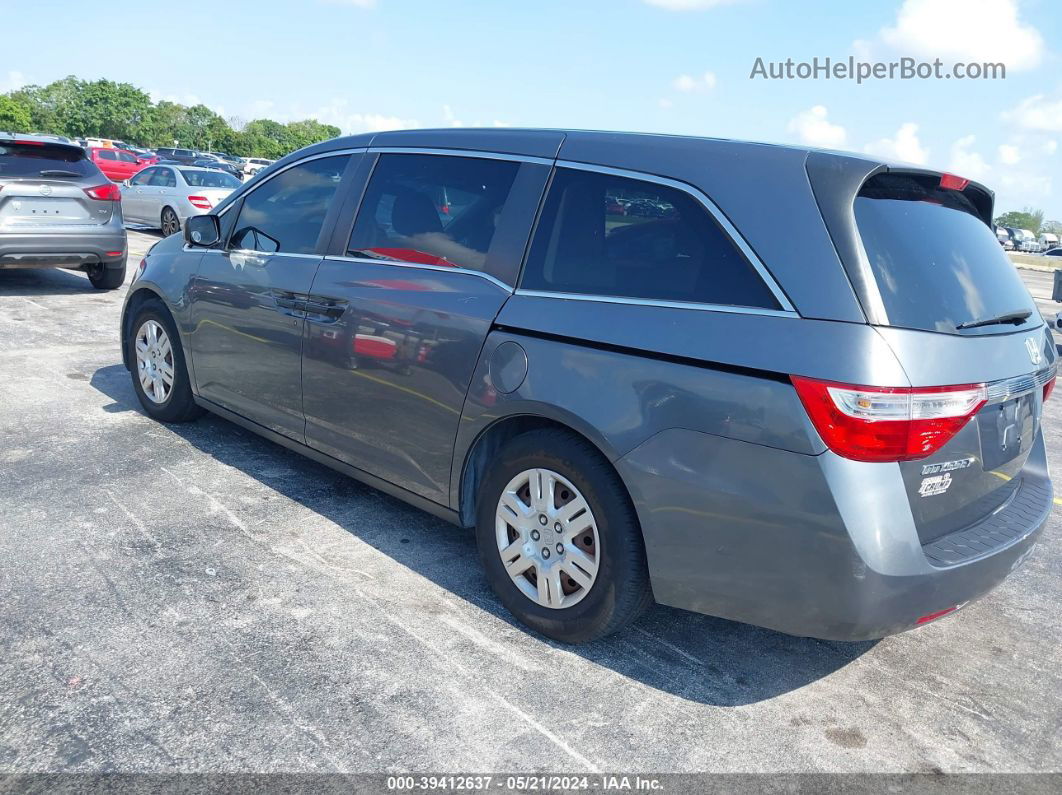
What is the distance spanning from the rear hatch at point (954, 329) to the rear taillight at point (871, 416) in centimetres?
6

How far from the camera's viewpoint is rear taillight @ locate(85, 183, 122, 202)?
9727mm

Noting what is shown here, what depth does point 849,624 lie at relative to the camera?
271 cm

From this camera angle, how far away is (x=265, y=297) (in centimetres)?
447

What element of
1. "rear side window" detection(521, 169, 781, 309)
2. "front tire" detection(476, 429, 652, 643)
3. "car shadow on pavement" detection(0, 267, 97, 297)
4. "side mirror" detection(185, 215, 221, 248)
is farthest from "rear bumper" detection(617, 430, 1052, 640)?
"car shadow on pavement" detection(0, 267, 97, 297)

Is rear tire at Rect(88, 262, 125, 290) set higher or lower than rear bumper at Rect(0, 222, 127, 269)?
lower

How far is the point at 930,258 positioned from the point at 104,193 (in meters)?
9.27

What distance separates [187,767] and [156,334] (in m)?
3.52

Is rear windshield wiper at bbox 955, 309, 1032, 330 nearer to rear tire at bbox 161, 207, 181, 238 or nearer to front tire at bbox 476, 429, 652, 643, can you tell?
front tire at bbox 476, 429, 652, 643

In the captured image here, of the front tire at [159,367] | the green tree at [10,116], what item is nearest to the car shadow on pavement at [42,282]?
the front tire at [159,367]

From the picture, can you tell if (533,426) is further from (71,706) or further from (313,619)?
(71,706)

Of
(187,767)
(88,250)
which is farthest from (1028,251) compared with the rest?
(187,767)

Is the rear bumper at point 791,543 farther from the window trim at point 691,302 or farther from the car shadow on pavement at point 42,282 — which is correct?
the car shadow on pavement at point 42,282

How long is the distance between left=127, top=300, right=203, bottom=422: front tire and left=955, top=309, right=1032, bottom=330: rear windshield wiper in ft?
13.5

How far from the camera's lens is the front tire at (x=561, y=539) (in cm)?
304
